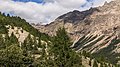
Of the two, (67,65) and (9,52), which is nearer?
(9,52)

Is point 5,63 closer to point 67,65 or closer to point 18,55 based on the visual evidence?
point 18,55

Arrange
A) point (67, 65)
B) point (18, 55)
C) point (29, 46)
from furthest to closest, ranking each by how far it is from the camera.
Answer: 1. point (29, 46)
2. point (67, 65)
3. point (18, 55)

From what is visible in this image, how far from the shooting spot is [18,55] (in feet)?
237

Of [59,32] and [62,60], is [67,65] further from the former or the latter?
[59,32]

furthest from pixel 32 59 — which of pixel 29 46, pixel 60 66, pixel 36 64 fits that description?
pixel 29 46

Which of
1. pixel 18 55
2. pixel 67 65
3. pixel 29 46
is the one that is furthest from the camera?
pixel 29 46

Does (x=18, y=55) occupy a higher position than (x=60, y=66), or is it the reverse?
(x=18, y=55)

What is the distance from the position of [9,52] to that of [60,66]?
59.0m

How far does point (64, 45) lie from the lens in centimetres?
13275

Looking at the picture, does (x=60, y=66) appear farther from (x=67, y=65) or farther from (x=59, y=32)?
(x=59, y=32)

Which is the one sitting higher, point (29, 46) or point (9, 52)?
point (9, 52)

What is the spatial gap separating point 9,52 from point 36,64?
7112 millimetres

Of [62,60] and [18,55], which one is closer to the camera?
[18,55]

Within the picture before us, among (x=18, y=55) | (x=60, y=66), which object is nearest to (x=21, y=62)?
(x=18, y=55)
